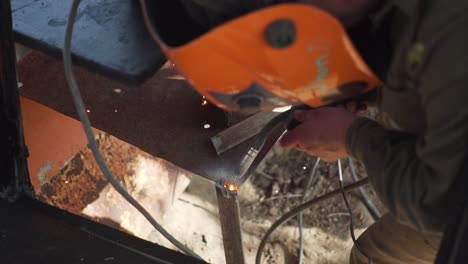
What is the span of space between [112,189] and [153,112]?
585 millimetres

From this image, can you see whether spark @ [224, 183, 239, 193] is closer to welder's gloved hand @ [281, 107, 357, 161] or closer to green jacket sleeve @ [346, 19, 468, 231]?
welder's gloved hand @ [281, 107, 357, 161]

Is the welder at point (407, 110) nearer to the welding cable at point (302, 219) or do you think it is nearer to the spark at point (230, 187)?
the spark at point (230, 187)

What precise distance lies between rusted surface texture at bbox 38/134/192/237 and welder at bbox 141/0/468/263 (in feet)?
2.47

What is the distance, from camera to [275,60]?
84cm

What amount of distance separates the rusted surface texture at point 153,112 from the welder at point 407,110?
0.21m

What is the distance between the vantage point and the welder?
2.40 ft

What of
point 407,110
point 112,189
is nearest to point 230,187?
point 407,110

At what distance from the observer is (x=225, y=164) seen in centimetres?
122

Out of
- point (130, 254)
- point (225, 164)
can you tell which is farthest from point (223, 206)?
point (130, 254)

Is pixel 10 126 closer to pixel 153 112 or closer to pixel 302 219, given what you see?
pixel 153 112

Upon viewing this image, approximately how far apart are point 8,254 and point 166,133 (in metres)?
0.41

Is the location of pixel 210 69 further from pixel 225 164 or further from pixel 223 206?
pixel 223 206

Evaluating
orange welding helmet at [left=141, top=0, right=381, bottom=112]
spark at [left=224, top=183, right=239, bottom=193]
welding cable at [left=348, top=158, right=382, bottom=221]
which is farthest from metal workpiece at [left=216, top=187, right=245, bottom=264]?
welding cable at [left=348, top=158, right=382, bottom=221]

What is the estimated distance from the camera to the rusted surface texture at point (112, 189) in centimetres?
170
